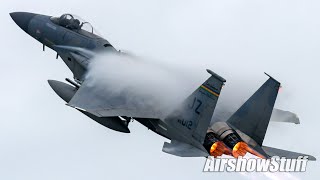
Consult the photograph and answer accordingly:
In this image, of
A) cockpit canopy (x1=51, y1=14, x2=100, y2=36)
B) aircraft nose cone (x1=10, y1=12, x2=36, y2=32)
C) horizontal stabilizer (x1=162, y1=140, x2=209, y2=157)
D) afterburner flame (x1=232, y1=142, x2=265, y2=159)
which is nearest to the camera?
horizontal stabilizer (x1=162, y1=140, x2=209, y2=157)

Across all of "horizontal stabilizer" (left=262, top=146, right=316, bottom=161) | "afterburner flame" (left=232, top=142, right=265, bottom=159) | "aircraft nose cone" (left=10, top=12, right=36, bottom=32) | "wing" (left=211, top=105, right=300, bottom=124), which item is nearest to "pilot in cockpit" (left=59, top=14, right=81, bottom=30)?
"aircraft nose cone" (left=10, top=12, right=36, bottom=32)

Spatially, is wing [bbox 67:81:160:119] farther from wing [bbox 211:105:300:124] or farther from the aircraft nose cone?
the aircraft nose cone

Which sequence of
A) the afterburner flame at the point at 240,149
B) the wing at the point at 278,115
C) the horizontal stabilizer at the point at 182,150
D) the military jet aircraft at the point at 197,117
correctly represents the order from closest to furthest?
the horizontal stabilizer at the point at 182,150 → the military jet aircraft at the point at 197,117 → the afterburner flame at the point at 240,149 → the wing at the point at 278,115

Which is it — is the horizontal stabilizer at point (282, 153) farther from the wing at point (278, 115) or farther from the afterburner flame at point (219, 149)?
the wing at point (278, 115)

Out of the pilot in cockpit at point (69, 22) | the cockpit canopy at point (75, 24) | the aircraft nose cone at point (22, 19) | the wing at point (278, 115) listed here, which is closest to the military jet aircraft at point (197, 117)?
the wing at point (278, 115)

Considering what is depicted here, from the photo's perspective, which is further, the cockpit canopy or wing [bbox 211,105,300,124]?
the cockpit canopy

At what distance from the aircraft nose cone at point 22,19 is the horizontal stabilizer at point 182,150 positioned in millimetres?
12293

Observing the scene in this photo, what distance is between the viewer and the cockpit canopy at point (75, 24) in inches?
1545

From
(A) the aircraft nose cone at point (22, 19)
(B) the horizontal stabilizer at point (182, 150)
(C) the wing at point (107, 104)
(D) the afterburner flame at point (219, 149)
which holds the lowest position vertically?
(B) the horizontal stabilizer at point (182, 150)

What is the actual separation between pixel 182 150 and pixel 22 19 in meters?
13.5

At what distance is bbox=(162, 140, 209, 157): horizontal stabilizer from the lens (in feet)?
103

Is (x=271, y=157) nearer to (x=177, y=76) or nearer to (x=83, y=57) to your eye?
(x=177, y=76)

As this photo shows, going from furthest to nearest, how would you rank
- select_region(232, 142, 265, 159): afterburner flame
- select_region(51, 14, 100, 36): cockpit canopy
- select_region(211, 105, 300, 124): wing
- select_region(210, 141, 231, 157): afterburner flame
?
A: select_region(51, 14, 100, 36): cockpit canopy
select_region(211, 105, 300, 124): wing
select_region(210, 141, 231, 157): afterburner flame
select_region(232, 142, 265, 159): afterburner flame

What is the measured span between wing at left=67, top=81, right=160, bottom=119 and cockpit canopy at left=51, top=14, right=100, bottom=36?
4.20m
